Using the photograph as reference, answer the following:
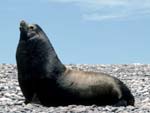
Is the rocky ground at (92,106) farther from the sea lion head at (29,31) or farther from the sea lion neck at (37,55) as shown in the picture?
the sea lion head at (29,31)

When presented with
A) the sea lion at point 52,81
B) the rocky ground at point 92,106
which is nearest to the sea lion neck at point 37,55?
the sea lion at point 52,81

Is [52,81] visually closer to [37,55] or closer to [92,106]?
[37,55]

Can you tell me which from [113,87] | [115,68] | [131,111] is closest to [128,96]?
[113,87]

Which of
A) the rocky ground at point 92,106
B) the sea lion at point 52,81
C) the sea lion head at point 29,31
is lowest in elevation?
the rocky ground at point 92,106

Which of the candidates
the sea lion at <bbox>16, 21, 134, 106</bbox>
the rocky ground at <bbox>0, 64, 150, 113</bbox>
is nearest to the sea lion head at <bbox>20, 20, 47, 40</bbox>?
the sea lion at <bbox>16, 21, 134, 106</bbox>

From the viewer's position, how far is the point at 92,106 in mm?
10859

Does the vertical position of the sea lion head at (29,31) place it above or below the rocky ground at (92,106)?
above

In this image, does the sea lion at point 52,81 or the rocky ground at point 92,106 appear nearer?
the rocky ground at point 92,106

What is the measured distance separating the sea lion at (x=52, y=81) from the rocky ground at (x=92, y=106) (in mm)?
221

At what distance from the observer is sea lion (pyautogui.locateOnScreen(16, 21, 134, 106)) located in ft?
36.2

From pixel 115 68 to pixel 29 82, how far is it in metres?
11.2

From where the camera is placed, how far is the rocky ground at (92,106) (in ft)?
34.2

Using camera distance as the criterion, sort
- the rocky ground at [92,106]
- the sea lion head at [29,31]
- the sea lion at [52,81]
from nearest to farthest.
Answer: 1. the rocky ground at [92,106]
2. the sea lion at [52,81]
3. the sea lion head at [29,31]

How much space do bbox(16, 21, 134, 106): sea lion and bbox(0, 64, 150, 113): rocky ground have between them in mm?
221
